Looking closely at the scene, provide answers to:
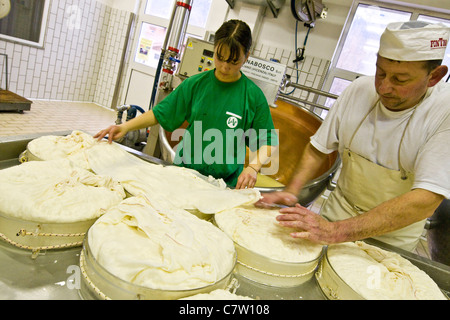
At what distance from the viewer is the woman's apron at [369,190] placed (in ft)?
4.23

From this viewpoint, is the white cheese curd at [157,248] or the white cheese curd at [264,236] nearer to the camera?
the white cheese curd at [157,248]

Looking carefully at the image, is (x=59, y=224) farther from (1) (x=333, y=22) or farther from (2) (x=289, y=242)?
(1) (x=333, y=22)

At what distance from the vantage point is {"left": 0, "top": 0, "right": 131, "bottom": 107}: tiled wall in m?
5.57

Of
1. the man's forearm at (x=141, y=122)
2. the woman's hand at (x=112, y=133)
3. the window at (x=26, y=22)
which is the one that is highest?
the window at (x=26, y=22)

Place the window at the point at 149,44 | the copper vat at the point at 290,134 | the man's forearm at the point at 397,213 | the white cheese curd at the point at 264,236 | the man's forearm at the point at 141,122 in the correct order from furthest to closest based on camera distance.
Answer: the window at the point at 149,44 → the copper vat at the point at 290,134 → the man's forearm at the point at 141,122 → the man's forearm at the point at 397,213 → the white cheese curd at the point at 264,236

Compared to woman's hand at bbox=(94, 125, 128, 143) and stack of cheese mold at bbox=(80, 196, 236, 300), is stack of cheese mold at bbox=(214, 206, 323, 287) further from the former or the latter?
woman's hand at bbox=(94, 125, 128, 143)

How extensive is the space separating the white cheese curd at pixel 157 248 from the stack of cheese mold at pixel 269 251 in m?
0.06

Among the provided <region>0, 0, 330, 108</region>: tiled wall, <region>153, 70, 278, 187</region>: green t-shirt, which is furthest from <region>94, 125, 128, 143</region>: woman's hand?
<region>0, 0, 330, 108</region>: tiled wall

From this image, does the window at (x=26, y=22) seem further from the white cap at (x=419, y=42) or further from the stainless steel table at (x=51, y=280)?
the white cap at (x=419, y=42)

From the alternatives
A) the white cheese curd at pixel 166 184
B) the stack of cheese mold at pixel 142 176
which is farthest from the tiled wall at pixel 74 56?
the white cheese curd at pixel 166 184

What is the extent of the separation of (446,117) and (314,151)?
579 mm

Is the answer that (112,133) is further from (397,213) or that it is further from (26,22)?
(26,22)

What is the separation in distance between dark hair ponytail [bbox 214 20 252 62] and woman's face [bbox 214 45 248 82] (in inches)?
0.6

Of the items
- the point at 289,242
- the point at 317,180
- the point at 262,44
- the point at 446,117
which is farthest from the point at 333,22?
the point at 289,242
